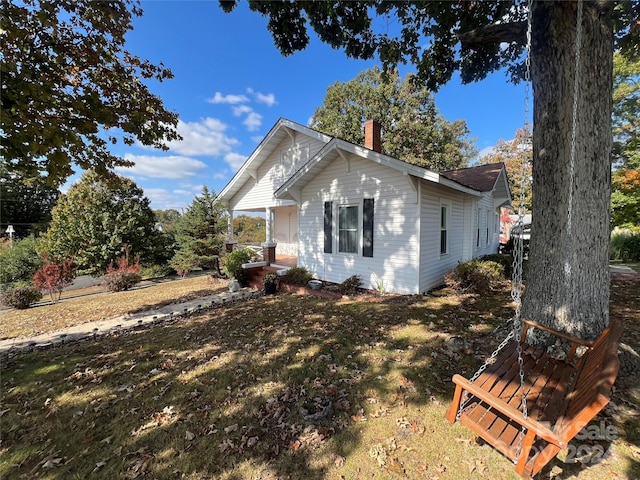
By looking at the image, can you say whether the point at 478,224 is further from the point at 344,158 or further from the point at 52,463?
the point at 52,463

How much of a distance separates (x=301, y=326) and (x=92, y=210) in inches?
684

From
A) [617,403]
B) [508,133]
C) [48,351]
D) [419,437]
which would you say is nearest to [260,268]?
[48,351]

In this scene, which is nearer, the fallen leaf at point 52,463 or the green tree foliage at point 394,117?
the fallen leaf at point 52,463

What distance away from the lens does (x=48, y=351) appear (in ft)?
17.0

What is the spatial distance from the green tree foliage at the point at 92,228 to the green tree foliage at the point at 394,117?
1749 cm

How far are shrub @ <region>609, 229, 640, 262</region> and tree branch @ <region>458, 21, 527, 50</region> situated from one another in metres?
18.3

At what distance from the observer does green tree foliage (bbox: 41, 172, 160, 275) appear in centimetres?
1559

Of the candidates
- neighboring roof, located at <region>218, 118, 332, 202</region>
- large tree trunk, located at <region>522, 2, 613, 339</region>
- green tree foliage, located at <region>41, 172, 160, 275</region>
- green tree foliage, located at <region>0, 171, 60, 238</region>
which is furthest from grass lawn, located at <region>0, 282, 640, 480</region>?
green tree foliage, located at <region>0, 171, 60, 238</region>

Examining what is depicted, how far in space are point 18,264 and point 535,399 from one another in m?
22.9

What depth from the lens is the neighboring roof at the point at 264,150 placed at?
11.3m

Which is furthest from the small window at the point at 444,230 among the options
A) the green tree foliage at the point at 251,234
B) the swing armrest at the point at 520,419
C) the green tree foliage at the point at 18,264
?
the green tree foliage at the point at 18,264

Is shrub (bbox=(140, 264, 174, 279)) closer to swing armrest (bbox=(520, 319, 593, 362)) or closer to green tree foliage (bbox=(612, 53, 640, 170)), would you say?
swing armrest (bbox=(520, 319, 593, 362))

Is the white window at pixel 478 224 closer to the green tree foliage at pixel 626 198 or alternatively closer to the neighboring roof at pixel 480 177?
the neighboring roof at pixel 480 177

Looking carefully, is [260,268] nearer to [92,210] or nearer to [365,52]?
[365,52]
